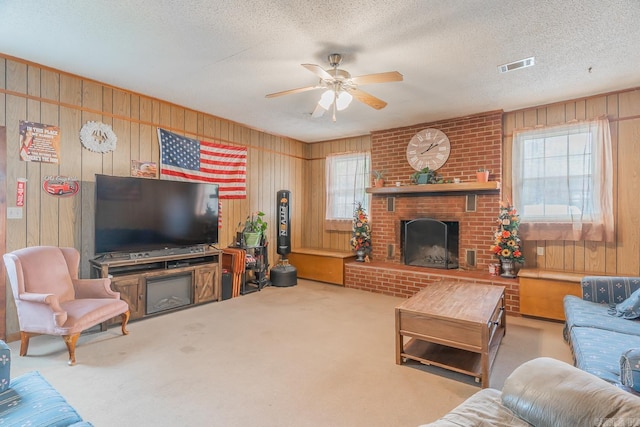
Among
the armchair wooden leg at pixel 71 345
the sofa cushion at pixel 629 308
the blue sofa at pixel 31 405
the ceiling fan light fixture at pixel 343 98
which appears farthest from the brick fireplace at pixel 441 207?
the blue sofa at pixel 31 405

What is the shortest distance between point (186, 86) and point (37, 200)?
1995 millimetres

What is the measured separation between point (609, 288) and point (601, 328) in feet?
2.70

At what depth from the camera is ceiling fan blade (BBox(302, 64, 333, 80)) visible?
2.52 m

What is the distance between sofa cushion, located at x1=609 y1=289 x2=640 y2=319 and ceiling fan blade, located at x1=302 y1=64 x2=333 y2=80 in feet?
10.5

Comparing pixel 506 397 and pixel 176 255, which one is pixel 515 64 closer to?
pixel 506 397

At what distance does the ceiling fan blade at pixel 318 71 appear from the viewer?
252 centimetres

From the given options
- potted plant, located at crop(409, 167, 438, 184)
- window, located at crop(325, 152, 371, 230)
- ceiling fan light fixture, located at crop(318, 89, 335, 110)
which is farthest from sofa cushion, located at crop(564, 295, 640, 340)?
window, located at crop(325, 152, 371, 230)

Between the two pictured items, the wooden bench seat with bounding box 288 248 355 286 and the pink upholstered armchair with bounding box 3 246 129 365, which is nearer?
the pink upholstered armchair with bounding box 3 246 129 365

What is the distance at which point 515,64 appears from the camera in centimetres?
313

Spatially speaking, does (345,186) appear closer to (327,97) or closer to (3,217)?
(327,97)

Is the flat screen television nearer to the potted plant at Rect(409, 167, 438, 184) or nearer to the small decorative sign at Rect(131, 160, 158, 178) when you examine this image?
the small decorative sign at Rect(131, 160, 158, 178)

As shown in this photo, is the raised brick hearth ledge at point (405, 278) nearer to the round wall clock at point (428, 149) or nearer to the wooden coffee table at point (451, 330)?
the wooden coffee table at point (451, 330)

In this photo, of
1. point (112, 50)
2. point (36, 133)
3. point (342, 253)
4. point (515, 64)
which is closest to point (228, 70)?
point (112, 50)

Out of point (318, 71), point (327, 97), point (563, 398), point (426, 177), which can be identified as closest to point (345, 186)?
point (426, 177)
